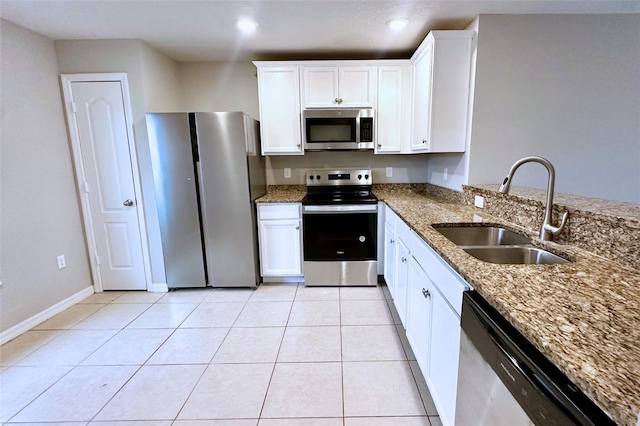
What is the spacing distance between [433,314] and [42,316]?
3.04 m

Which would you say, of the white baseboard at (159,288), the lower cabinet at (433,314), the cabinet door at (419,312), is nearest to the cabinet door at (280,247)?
the white baseboard at (159,288)

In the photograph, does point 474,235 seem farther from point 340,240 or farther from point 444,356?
point 340,240

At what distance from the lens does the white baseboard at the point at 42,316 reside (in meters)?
2.03

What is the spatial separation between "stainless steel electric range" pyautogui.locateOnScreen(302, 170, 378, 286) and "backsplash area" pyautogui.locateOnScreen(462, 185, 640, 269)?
1253mm

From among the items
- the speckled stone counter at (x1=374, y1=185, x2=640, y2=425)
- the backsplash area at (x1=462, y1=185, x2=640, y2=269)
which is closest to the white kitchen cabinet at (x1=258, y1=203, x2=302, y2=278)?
the speckled stone counter at (x1=374, y1=185, x2=640, y2=425)

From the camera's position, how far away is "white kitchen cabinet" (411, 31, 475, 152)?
82.8 inches

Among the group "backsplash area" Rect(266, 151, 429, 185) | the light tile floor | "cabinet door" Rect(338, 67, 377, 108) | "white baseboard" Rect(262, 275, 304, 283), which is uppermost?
"cabinet door" Rect(338, 67, 377, 108)

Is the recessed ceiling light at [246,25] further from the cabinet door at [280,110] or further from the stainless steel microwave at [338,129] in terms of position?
the stainless steel microwave at [338,129]

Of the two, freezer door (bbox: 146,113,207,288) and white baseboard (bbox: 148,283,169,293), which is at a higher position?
freezer door (bbox: 146,113,207,288)

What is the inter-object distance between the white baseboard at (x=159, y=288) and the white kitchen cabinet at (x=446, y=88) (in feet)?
9.38

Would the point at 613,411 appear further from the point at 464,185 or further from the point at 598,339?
the point at 464,185

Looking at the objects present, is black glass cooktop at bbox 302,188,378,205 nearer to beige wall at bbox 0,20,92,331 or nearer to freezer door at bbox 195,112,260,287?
freezer door at bbox 195,112,260,287

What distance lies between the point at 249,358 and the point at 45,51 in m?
3.07

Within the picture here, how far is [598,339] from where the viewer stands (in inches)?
23.6
